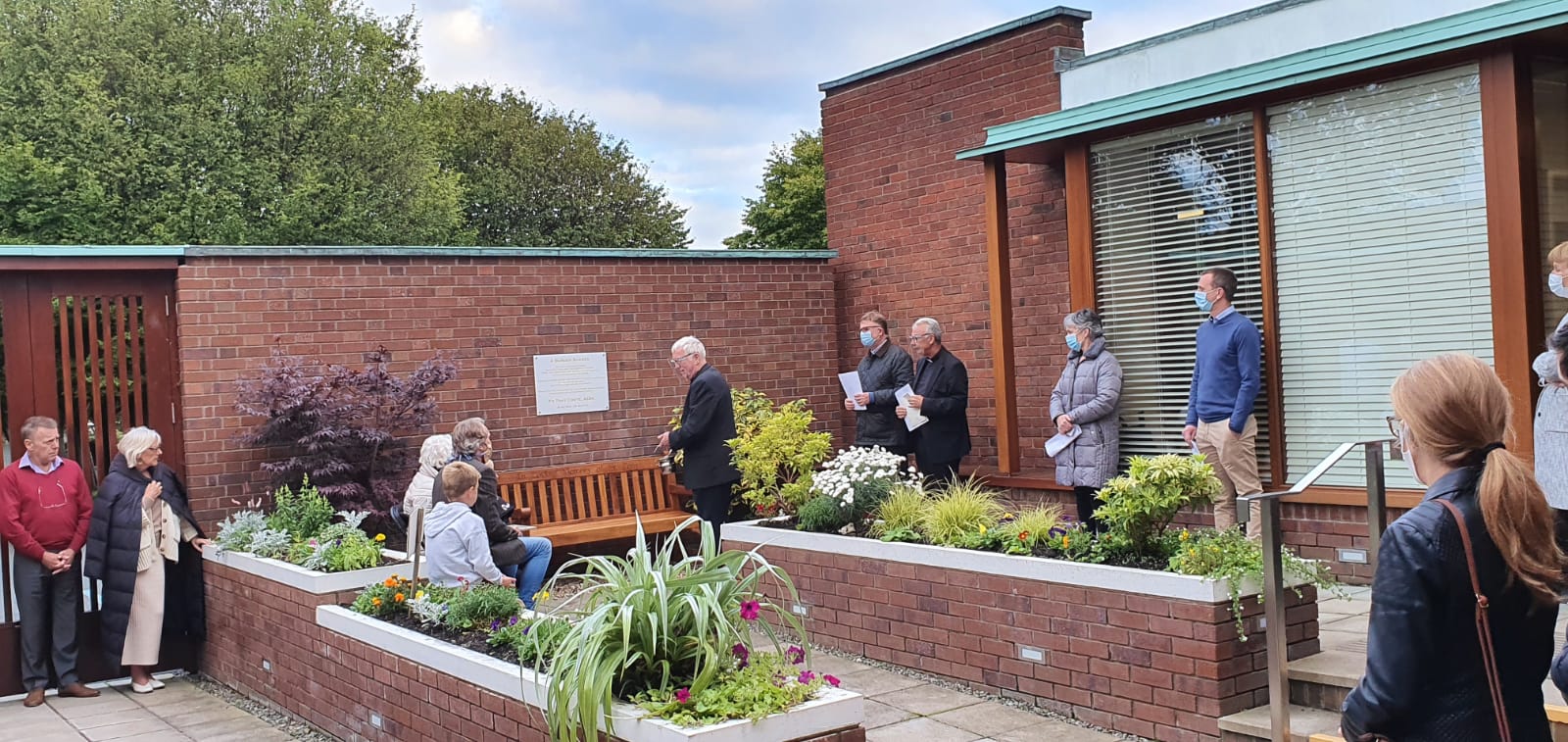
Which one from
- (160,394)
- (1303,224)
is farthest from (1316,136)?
(160,394)

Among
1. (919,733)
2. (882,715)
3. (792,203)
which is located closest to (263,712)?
(882,715)

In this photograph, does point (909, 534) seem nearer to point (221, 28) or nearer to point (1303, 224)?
point (1303, 224)

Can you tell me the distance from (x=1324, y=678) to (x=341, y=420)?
652cm

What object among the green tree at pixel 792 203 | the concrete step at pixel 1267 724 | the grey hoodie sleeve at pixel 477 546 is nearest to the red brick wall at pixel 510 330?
the grey hoodie sleeve at pixel 477 546

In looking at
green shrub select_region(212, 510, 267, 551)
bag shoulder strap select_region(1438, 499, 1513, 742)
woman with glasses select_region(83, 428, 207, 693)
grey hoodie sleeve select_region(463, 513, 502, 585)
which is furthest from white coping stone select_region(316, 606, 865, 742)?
woman with glasses select_region(83, 428, 207, 693)

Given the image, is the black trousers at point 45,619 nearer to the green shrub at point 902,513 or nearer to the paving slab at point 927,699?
the green shrub at point 902,513

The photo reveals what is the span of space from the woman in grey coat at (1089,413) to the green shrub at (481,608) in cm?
371

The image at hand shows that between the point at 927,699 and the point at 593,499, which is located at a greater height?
the point at 593,499

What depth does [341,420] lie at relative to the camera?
9000 millimetres

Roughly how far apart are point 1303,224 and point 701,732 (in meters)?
5.45

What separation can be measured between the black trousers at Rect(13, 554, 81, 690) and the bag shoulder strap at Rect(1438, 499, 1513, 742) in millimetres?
8297

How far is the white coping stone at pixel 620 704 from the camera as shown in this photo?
4027 mm

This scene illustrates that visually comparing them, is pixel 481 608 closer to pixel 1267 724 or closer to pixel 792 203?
pixel 1267 724

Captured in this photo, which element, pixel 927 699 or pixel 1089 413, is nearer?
pixel 927 699
